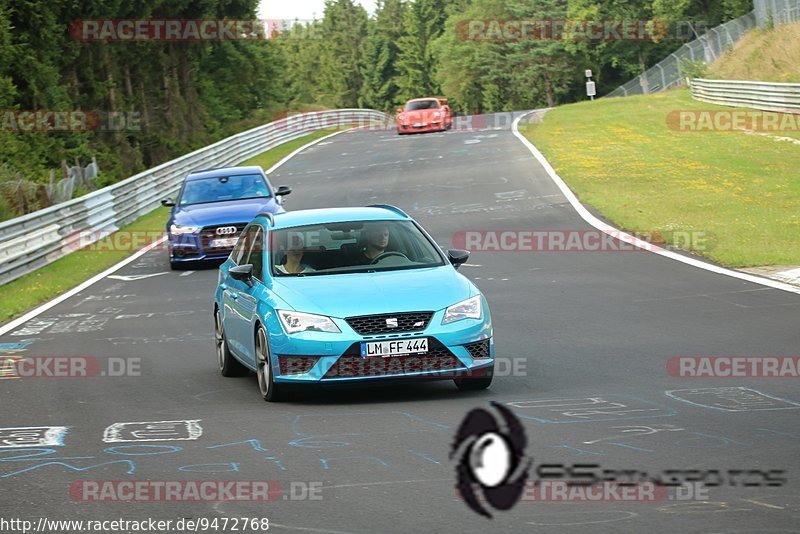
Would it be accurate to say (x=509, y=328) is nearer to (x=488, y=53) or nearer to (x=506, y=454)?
(x=506, y=454)

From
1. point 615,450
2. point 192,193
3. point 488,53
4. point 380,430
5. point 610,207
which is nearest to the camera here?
point 615,450

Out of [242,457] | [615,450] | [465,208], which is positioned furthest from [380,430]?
[465,208]

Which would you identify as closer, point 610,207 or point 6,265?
point 6,265

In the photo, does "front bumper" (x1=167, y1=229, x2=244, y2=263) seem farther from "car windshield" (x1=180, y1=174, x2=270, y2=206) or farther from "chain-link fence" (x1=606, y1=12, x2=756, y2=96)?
"chain-link fence" (x1=606, y1=12, x2=756, y2=96)

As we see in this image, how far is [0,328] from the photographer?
16938 mm

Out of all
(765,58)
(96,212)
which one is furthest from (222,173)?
(765,58)

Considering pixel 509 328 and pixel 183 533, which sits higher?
pixel 183 533

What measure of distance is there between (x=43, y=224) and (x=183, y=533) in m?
19.3

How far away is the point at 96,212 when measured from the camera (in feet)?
96.5

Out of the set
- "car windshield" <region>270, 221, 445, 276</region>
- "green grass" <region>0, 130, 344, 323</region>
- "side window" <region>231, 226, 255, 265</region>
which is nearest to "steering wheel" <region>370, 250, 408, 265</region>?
"car windshield" <region>270, 221, 445, 276</region>

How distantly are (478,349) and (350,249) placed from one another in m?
1.61

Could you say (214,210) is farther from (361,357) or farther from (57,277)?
(361,357)

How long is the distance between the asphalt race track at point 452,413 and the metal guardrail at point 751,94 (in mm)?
27820

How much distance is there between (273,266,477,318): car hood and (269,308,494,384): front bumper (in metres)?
0.15
